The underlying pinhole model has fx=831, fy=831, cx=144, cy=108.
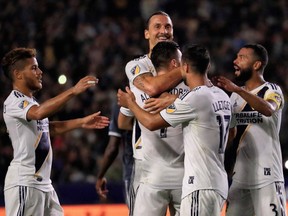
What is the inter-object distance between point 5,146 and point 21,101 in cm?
557

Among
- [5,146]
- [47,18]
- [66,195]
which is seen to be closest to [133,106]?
[66,195]

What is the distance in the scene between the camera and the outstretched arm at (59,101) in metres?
7.78

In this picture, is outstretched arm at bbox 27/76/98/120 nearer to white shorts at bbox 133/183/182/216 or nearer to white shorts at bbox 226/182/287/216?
white shorts at bbox 133/183/182/216

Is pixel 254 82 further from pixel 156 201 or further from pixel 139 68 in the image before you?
Result: pixel 156 201

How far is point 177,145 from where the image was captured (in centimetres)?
786

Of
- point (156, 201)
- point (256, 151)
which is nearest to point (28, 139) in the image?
point (156, 201)

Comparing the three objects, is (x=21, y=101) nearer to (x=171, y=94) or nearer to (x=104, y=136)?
(x=171, y=94)

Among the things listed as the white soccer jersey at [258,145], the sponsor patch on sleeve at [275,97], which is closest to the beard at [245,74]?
the white soccer jersey at [258,145]

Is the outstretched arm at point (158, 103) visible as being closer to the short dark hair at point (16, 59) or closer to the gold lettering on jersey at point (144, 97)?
the gold lettering on jersey at point (144, 97)

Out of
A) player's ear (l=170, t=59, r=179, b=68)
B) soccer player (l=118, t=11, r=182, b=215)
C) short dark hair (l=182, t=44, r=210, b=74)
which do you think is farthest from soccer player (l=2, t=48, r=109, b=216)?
short dark hair (l=182, t=44, r=210, b=74)

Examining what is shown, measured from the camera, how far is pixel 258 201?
26.9 feet

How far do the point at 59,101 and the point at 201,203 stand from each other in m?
1.68

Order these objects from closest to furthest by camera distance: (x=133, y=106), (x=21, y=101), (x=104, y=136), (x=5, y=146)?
1. (x=133, y=106)
2. (x=21, y=101)
3. (x=5, y=146)
4. (x=104, y=136)

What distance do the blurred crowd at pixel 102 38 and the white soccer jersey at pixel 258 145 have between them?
5.91 m
